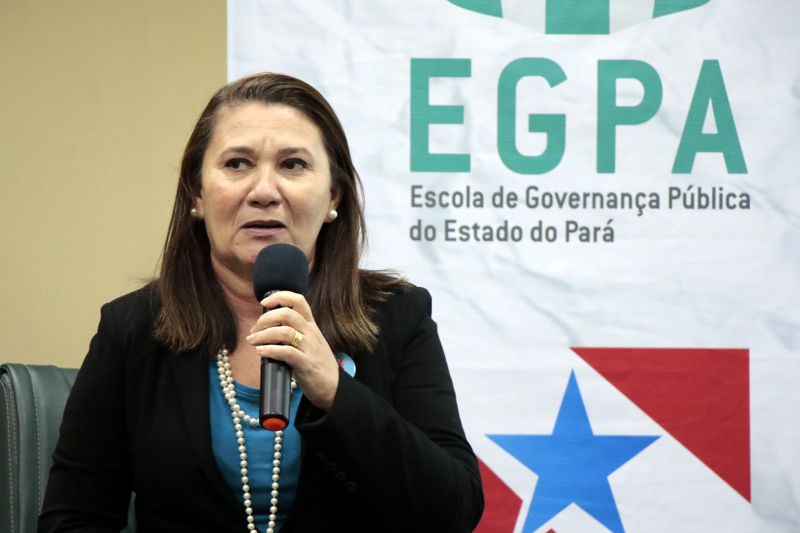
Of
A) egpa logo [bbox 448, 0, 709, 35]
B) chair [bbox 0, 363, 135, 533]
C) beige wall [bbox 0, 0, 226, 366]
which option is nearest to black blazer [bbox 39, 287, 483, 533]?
chair [bbox 0, 363, 135, 533]

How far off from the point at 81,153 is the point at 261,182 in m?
1.37

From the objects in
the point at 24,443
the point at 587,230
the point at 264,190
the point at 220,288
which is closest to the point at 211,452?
the point at 220,288

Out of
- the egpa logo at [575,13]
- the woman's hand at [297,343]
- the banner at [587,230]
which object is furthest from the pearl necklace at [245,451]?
the egpa logo at [575,13]

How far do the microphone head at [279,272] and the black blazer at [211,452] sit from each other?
0.58 feet

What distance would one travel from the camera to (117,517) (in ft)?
5.63

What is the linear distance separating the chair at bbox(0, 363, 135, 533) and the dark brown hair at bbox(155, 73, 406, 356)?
0.39 m

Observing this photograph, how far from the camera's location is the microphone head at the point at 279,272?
1412 millimetres

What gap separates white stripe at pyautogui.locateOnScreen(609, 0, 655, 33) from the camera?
2725 millimetres

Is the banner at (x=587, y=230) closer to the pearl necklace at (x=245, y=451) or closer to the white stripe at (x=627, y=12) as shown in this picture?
the white stripe at (x=627, y=12)

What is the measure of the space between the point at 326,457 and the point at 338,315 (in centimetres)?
33

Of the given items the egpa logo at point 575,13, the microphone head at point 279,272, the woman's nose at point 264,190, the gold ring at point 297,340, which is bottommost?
the gold ring at point 297,340

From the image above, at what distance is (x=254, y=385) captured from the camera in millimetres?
1722

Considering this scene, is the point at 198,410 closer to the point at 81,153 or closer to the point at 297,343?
the point at 297,343

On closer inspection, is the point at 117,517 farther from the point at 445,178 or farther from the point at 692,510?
the point at 692,510
